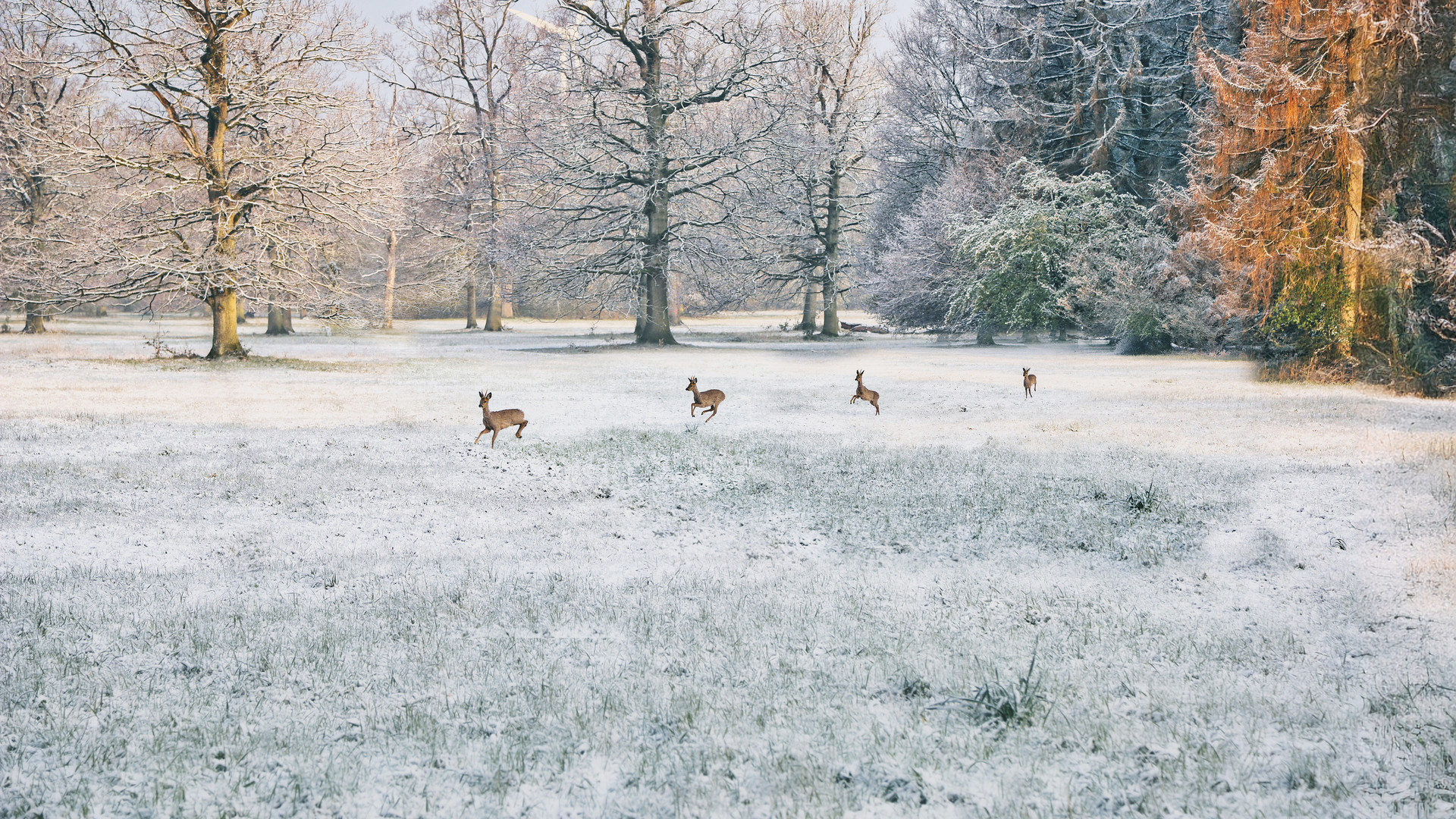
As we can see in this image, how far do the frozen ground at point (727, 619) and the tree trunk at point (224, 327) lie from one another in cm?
1151

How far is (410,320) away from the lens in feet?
212

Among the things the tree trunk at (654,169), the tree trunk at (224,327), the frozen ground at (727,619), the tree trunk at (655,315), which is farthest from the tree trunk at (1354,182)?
the tree trunk at (224,327)

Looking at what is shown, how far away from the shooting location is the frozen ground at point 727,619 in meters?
3.87

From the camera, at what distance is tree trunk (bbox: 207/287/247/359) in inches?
981

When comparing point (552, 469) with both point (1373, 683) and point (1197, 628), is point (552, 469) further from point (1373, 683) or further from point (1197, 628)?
point (1373, 683)

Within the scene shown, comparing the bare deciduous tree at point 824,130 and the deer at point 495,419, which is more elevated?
the bare deciduous tree at point 824,130

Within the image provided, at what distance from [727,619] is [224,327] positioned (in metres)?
23.7

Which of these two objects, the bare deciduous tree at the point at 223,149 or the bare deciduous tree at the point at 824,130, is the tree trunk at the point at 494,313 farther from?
the bare deciduous tree at the point at 223,149

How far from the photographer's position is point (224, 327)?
25281mm

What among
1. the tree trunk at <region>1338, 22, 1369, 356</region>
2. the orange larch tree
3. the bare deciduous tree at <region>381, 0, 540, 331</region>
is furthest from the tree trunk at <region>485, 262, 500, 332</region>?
the tree trunk at <region>1338, 22, 1369, 356</region>

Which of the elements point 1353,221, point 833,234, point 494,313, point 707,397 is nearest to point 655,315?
point 833,234

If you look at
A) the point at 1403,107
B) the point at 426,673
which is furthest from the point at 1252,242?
the point at 426,673

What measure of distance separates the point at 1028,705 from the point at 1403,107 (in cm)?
1931

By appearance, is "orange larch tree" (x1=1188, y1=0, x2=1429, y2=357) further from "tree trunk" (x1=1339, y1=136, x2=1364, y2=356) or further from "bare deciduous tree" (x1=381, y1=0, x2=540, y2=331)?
"bare deciduous tree" (x1=381, y1=0, x2=540, y2=331)
